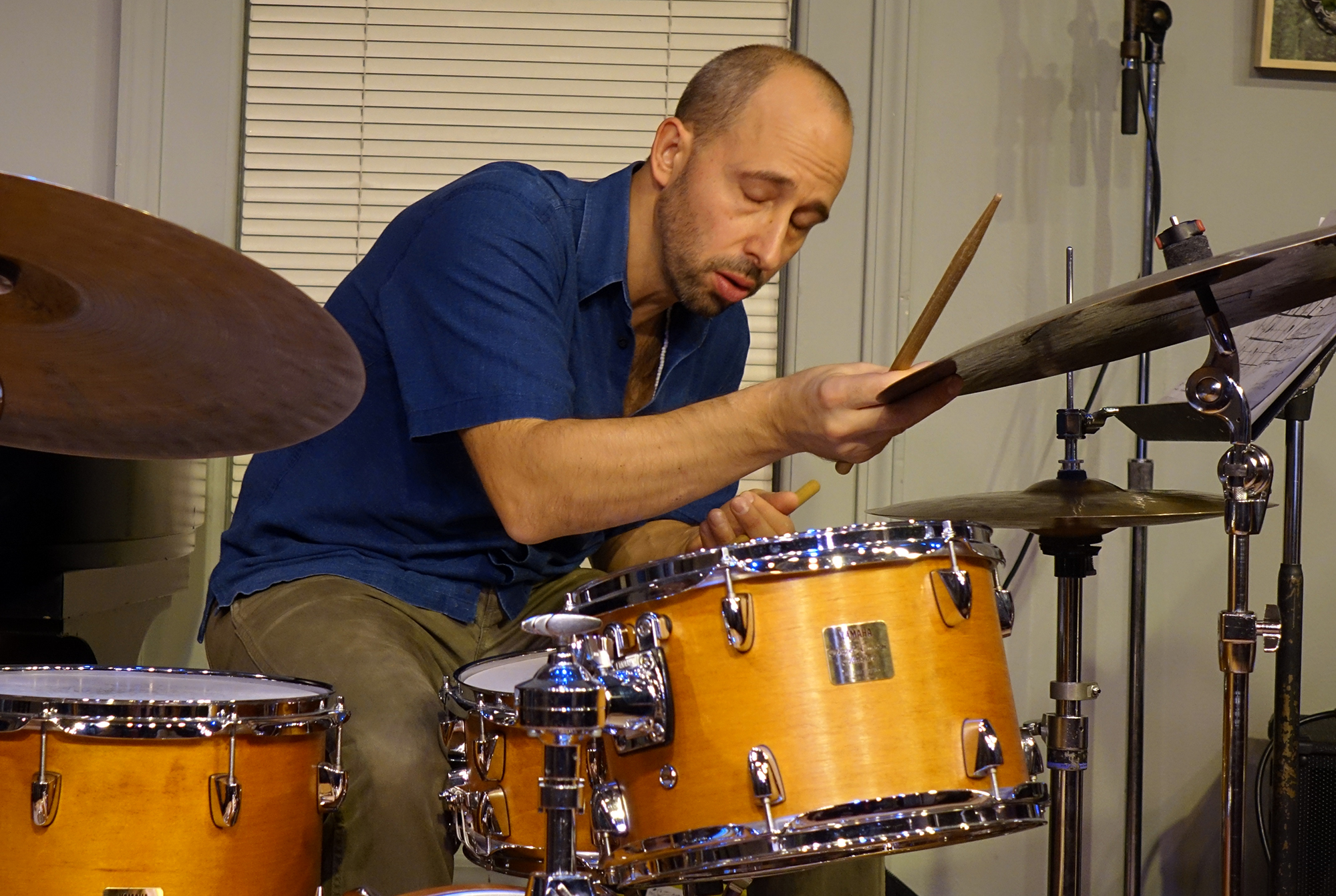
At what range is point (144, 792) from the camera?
3.59ft

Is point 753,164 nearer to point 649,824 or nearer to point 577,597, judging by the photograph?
point 577,597

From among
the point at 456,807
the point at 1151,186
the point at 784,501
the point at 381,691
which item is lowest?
the point at 456,807

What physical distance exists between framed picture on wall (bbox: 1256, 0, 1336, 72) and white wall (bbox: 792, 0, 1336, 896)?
36mm

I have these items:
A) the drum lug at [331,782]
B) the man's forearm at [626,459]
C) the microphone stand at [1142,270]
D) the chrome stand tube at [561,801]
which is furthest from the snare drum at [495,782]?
the microphone stand at [1142,270]

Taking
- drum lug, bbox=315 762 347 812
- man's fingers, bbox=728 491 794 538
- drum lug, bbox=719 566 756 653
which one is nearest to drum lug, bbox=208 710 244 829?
drum lug, bbox=315 762 347 812

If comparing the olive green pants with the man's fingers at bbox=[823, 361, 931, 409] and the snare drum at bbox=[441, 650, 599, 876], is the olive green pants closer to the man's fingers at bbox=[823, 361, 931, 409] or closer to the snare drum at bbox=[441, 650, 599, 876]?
the snare drum at bbox=[441, 650, 599, 876]

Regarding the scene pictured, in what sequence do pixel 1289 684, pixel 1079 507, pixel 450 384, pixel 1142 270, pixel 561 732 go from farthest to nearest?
pixel 1142 270 → pixel 1289 684 → pixel 1079 507 → pixel 450 384 → pixel 561 732

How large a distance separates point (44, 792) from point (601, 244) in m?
0.94

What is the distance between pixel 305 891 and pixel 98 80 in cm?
178

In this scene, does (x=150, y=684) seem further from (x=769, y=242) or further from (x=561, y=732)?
(x=769, y=242)

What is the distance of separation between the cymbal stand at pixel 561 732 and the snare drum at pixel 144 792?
40 centimetres

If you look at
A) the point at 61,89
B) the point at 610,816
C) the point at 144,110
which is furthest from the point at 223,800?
the point at 61,89

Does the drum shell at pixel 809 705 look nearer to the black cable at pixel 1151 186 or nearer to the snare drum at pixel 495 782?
the snare drum at pixel 495 782

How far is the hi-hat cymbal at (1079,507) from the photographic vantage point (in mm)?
1505
